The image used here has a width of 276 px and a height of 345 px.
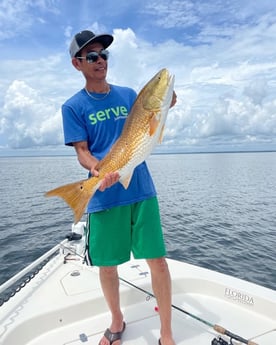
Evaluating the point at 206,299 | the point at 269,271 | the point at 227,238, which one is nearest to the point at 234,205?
the point at 227,238

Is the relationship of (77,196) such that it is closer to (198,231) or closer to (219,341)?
(219,341)

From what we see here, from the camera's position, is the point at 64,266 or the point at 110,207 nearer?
the point at 110,207

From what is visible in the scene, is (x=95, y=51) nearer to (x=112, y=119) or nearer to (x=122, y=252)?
(x=112, y=119)

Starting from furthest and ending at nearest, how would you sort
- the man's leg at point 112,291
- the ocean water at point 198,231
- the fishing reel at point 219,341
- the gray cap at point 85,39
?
the ocean water at point 198,231, the man's leg at point 112,291, the fishing reel at point 219,341, the gray cap at point 85,39

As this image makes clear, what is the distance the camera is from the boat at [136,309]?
3.20 m

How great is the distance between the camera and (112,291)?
3141 mm

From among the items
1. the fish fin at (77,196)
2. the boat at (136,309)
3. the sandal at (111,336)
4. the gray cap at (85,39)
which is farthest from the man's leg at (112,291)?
the gray cap at (85,39)

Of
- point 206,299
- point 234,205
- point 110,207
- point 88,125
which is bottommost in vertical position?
point 234,205

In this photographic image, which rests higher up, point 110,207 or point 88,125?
point 88,125

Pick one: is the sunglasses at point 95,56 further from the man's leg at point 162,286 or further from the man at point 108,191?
the man's leg at point 162,286

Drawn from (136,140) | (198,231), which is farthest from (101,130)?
(198,231)

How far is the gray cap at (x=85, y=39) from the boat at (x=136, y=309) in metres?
2.75

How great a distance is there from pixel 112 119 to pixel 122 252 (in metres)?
1.28

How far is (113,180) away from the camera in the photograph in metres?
2.54
